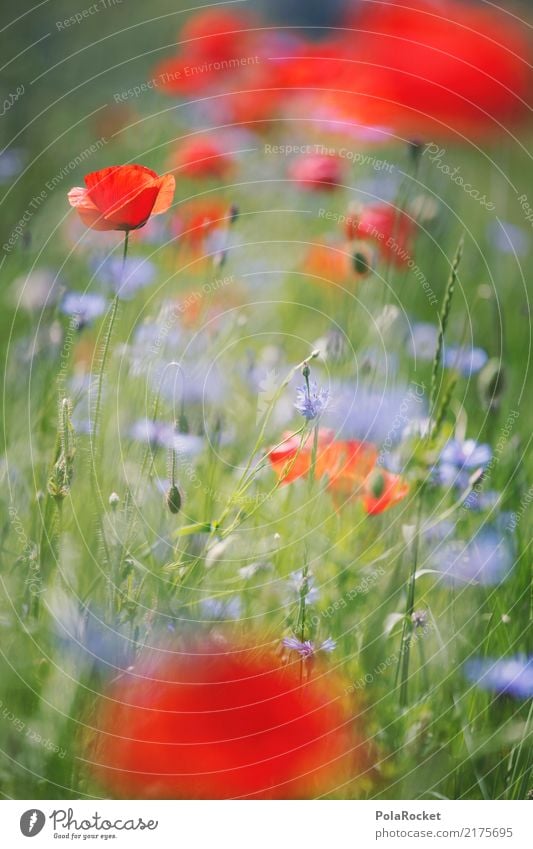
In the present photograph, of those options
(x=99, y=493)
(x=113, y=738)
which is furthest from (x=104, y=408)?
(x=113, y=738)

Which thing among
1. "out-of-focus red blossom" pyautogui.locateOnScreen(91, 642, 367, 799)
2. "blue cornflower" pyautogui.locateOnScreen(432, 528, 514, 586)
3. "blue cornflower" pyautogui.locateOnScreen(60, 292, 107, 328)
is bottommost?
"out-of-focus red blossom" pyautogui.locateOnScreen(91, 642, 367, 799)

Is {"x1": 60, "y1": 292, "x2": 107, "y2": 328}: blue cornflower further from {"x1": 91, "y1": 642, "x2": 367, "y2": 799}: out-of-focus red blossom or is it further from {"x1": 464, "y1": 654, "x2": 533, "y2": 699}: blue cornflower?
{"x1": 464, "y1": 654, "x2": 533, "y2": 699}: blue cornflower

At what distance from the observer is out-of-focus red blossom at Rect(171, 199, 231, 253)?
0.76 m

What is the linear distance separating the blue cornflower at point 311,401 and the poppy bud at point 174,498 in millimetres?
96

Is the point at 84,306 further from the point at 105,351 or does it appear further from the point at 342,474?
the point at 342,474

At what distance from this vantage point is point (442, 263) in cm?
78

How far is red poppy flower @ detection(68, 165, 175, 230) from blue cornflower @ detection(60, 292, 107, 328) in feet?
0.16

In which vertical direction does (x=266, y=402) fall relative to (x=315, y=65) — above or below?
below

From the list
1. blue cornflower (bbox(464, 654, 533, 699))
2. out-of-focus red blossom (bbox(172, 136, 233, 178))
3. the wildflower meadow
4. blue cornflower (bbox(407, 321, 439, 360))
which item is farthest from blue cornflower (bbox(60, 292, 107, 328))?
blue cornflower (bbox(464, 654, 533, 699))

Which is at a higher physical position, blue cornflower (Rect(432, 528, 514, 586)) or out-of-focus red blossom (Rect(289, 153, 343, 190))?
out-of-focus red blossom (Rect(289, 153, 343, 190))

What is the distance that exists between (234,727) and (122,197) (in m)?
0.35

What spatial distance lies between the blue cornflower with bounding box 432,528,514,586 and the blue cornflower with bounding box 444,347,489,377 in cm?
12

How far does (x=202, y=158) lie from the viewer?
0.76 m

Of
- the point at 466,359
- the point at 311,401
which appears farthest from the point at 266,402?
the point at 466,359
